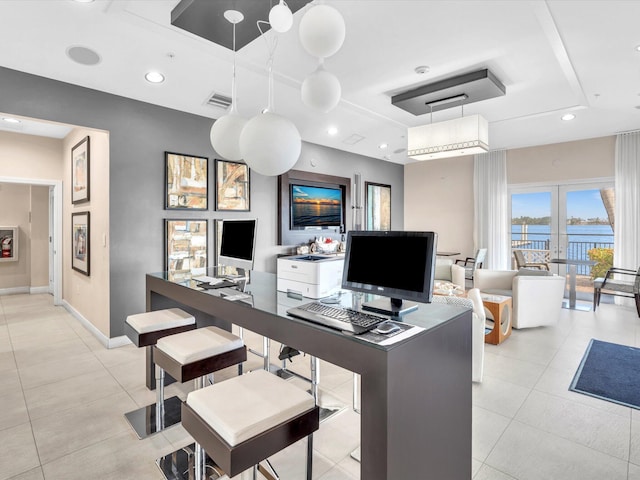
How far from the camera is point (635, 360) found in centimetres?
349

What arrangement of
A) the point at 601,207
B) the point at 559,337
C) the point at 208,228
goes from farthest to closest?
1. the point at 601,207
2. the point at 208,228
3. the point at 559,337

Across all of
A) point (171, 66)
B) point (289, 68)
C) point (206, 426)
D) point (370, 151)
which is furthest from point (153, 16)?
point (370, 151)

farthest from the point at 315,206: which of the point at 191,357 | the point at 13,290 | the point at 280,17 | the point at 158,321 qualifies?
the point at 13,290

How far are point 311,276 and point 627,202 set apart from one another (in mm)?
6311

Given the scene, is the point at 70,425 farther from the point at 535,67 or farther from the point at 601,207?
the point at 601,207

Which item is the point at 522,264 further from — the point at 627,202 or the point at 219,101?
Answer: the point at 219,101

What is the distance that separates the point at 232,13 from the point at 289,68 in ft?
4.51

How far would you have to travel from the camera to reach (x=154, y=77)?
364 centimetres

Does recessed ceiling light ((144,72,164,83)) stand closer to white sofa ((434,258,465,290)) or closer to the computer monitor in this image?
the computer monitor

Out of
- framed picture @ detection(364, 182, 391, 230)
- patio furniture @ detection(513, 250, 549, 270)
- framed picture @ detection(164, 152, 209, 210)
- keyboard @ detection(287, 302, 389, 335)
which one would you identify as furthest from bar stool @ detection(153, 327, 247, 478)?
patio furniture @ detection(513, 250, 549, 270)

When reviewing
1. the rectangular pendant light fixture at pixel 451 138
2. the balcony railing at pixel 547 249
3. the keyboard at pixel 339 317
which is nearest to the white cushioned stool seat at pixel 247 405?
the keyboard at pixel 339 317

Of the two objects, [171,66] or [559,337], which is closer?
[171,66]

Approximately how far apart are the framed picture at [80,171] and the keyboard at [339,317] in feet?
13.9

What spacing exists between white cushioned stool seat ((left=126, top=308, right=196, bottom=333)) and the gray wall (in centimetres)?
168
